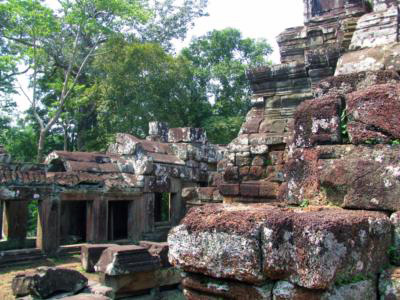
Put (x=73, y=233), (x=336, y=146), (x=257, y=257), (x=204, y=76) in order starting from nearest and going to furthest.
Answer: (x=257, y=257)
(x=336, y=146)
(x=73, y=233)
(x=204, y=76)

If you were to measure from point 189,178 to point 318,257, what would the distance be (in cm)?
1086

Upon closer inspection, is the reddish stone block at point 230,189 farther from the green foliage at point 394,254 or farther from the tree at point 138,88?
the tree at point 138,88

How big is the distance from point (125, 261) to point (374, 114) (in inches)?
206

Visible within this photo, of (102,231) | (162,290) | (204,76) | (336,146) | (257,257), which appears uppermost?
(204,76)

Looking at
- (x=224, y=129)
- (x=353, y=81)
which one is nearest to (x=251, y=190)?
(x=353, y=81)

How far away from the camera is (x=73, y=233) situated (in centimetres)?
1395

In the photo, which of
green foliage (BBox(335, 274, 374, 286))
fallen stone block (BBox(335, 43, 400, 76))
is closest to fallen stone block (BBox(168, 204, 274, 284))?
green foliage (BBox(335, 274, 374, 286))

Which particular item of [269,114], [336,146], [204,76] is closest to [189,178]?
[269,114]

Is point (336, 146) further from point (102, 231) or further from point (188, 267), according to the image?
point (102, 231)

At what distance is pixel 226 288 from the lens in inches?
86.4

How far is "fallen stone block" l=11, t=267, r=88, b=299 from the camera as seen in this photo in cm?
629

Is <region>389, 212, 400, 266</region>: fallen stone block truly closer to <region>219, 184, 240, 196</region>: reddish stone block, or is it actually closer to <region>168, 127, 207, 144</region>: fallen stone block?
<region>219, 184, 240, 196</region>: reddish stone block

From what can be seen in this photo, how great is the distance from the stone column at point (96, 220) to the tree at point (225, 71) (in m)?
12.8

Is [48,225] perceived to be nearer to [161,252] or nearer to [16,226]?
[16,226]
